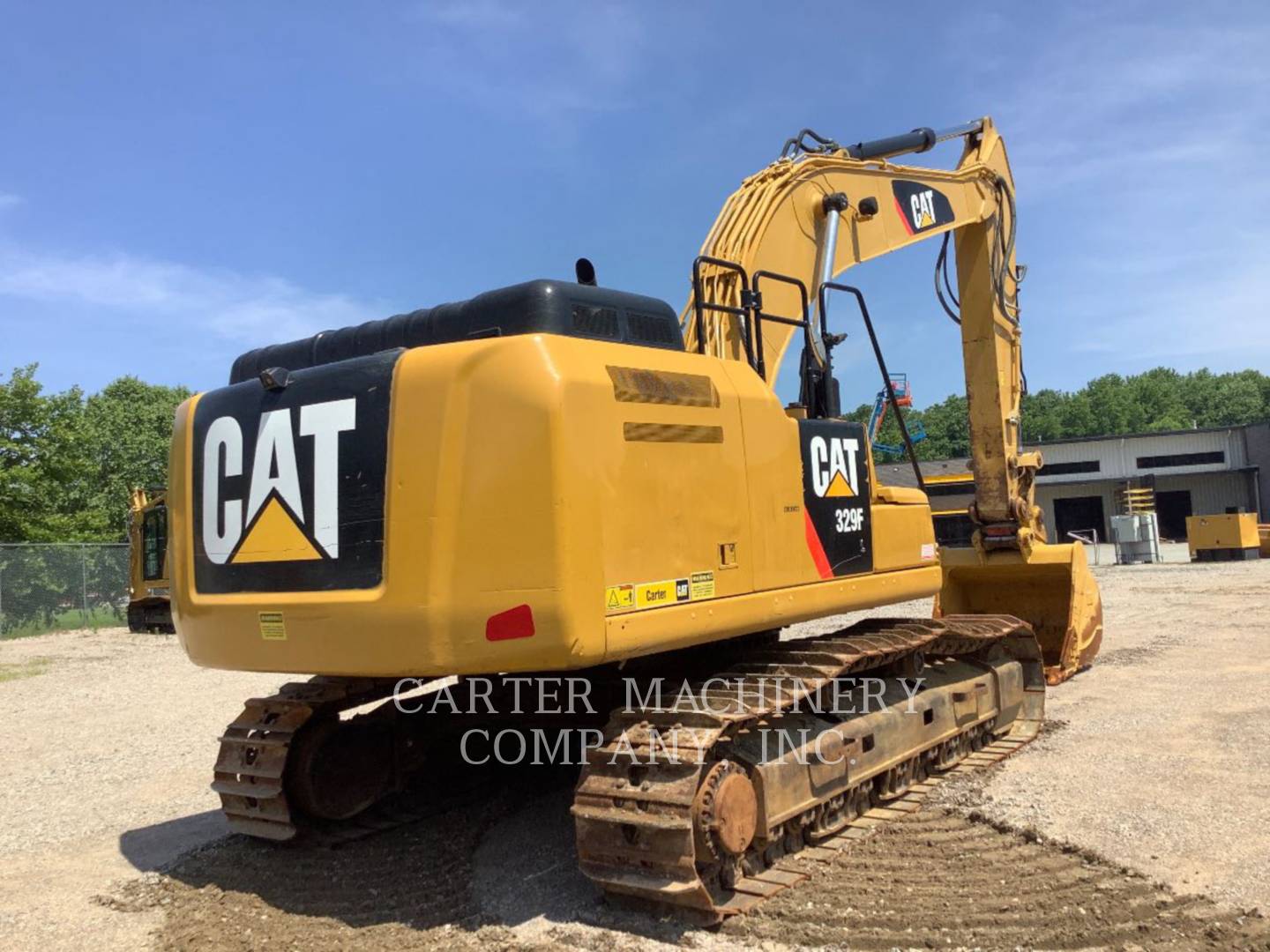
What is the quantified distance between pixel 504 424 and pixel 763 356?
229cm

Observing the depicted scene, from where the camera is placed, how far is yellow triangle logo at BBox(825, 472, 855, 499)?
18.3 feet

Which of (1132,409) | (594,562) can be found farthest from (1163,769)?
(1132,409)

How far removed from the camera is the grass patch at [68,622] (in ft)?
74.4

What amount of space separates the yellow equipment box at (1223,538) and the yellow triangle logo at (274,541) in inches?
1125

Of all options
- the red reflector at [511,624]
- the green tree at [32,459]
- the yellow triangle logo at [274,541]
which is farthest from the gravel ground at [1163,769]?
the green tree at [32,459]

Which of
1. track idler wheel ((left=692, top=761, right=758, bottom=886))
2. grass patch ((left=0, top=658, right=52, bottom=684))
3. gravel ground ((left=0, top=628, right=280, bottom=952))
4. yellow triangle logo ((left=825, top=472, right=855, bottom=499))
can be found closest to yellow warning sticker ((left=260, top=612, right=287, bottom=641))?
gravel ground ((left=0, top=628, right=280, bottom=952))

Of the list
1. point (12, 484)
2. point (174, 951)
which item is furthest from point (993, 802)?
point (12, 484)

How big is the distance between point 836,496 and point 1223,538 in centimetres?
2708

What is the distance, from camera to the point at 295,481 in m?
4.56

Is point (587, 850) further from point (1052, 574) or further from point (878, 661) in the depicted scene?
point (1052, 574)

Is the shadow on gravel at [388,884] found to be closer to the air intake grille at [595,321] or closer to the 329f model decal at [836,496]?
the 329f model decal at [836,496]

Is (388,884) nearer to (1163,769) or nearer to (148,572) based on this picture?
Answer: (1163,769)

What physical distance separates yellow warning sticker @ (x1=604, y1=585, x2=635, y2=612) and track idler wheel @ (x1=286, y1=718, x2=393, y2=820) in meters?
2.39

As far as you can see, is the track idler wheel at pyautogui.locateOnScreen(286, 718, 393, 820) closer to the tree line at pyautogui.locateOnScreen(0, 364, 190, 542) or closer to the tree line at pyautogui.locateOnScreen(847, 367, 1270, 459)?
the tree line at pyautogui.locateOnScreen(0, 364, 190, 542)
